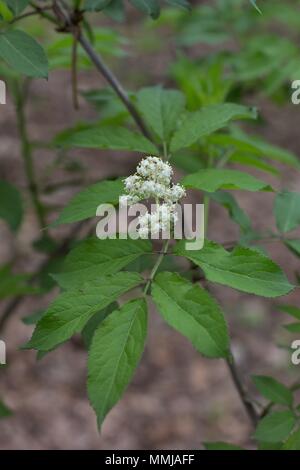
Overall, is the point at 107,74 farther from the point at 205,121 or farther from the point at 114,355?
the point at 114,355

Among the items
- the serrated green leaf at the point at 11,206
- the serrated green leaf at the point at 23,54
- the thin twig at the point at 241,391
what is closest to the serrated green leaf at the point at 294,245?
the thin twig at the point at 241,391

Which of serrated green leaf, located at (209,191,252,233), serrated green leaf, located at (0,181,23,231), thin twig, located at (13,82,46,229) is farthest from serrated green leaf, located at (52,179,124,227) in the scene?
thin twig, located at (13,82,46,229)

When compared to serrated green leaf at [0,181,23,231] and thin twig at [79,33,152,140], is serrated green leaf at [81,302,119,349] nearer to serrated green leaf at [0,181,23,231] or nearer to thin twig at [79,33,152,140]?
thin twig at [79,33,152,140]

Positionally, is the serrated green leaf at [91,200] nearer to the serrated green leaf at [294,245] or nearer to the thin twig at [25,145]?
the serrated green leaf at [294,245]

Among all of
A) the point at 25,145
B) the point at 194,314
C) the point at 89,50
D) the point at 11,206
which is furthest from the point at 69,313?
the point at 25,145
